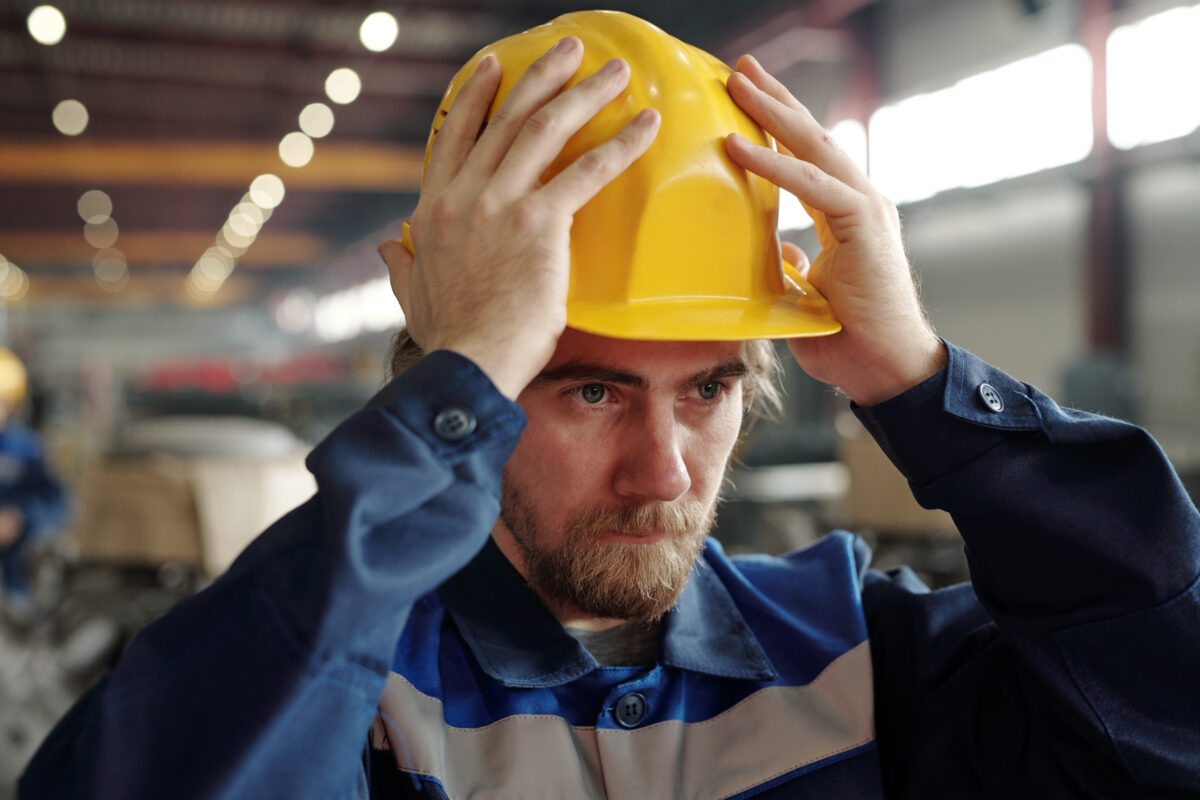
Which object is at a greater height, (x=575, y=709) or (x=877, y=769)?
(x=575, y=709)

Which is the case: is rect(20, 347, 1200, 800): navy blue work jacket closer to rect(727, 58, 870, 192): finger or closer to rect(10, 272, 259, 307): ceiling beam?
rect(727, 58, 870, 192): finger

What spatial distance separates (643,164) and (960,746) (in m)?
0.86

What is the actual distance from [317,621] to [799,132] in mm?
755

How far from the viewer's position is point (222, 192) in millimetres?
20516

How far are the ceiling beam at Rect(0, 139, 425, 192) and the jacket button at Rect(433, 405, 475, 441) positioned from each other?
1642cm

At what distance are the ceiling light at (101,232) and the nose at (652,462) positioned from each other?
25.9 metres

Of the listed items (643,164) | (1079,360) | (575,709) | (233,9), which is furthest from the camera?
(233,9)

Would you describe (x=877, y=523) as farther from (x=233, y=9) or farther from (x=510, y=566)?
(x=233, y=9)

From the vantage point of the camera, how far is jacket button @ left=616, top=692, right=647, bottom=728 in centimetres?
121

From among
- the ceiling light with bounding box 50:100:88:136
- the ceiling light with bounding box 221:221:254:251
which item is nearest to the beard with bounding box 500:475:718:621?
the ceiling light with bounding box 50:100:88:136

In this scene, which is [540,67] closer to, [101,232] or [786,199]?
[786,199]

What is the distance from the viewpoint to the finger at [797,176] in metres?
1.11

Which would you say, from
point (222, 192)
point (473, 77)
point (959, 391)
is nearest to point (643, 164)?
point (473, 77)

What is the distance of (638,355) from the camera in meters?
1.18
